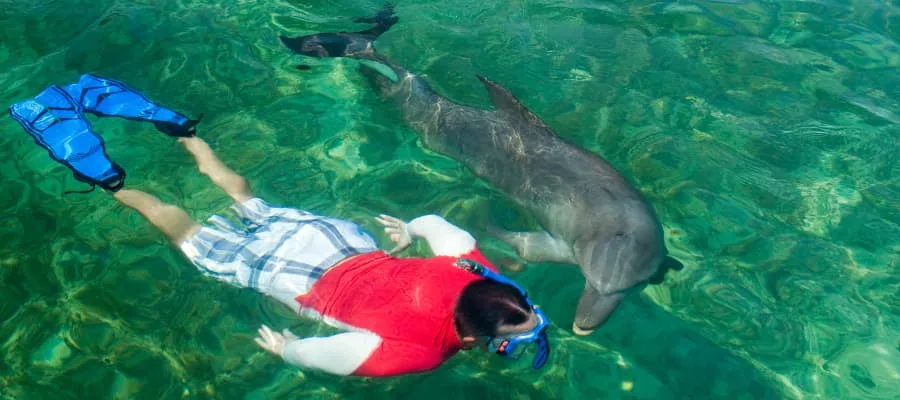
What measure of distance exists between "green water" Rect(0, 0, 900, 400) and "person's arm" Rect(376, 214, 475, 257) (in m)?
0.46

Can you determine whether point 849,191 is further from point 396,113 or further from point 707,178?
point 396,113

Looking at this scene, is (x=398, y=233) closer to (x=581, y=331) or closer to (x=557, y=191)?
(x=581, y=331)

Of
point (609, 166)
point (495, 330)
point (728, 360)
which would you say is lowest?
point (728, 360)

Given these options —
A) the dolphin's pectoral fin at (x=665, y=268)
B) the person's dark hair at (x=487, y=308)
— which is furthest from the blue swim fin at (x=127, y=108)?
the dolphin's pectoral fin at (x=665, y=268)

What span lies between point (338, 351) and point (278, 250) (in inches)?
44.4

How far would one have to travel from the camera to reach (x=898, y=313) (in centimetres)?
523

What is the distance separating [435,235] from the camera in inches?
181

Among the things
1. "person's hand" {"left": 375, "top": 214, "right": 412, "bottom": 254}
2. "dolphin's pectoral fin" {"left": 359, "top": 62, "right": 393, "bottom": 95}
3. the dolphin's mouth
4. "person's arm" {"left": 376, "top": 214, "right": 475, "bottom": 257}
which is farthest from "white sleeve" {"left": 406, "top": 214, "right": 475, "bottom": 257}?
"dolphin's pectoral fin" {"left": 359, "top": 62, "right": 393, "bottom": 95}

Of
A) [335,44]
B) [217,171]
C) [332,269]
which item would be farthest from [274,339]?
[335,44]

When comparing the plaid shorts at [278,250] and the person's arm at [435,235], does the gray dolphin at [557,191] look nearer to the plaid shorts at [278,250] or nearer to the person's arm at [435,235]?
the person's arm at [435,235]

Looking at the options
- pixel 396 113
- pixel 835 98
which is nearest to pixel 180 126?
pixel 396 113

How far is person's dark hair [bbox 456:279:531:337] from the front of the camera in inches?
134

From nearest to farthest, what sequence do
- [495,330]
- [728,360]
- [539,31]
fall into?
[495,330]
[728,360]
[539,31]

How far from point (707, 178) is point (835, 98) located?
258 cm
